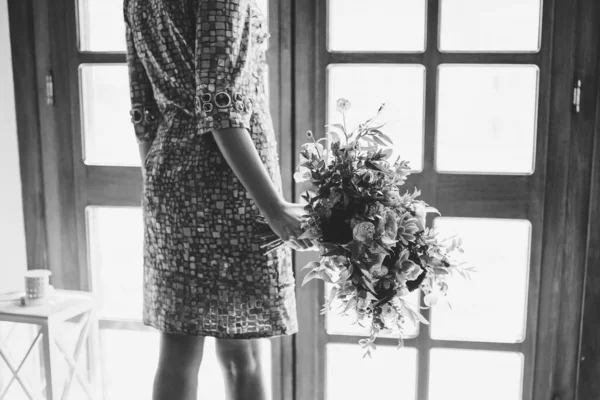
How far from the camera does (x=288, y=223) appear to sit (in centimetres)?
114

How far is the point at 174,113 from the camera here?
1271 millimetres

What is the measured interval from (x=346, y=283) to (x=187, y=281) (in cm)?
38

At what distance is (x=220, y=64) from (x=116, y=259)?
101 centimetres

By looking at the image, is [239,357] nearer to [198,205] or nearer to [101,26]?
[198,205]

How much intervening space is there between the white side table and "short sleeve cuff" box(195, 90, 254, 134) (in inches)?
30.1

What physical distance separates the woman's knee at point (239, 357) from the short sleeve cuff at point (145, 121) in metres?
0.53

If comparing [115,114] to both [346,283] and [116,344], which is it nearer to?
[116,344]

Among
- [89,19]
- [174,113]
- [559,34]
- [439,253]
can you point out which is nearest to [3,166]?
[89,19]

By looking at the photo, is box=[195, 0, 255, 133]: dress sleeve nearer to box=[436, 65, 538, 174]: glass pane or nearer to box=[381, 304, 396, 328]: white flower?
box=[381, 304, 396, 328]: white flower

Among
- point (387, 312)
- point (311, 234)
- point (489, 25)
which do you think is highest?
point (489, 25)

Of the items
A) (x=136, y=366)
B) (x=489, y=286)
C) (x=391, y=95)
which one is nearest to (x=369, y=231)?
(x=391, y=95)

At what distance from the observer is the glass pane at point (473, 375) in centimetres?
175

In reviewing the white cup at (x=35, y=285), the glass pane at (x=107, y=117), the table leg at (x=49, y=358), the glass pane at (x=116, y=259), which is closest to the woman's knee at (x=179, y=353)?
the table leg at (x=49, y=358)

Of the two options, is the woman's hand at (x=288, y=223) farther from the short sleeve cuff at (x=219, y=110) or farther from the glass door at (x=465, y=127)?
the glass door at (x=465, y=127)
